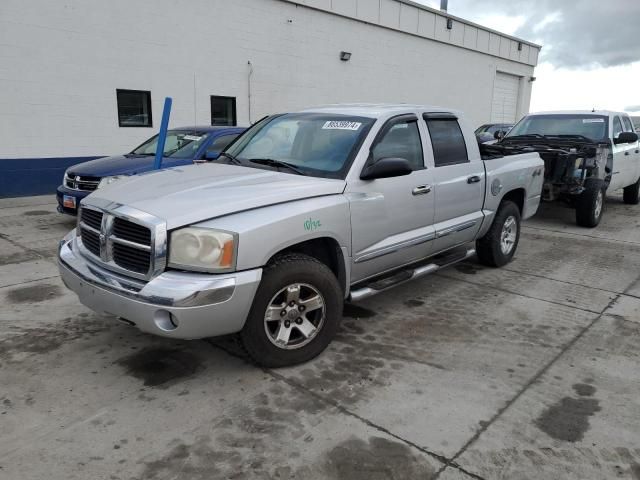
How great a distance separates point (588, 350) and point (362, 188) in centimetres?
219

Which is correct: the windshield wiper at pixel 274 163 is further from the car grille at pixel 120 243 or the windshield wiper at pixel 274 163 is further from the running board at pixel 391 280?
the car grille at pixel 120 243

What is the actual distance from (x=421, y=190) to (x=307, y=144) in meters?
1.06

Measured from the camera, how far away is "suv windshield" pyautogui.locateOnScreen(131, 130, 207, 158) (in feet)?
25.7

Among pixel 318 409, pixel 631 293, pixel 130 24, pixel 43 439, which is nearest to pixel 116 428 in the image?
pixel 43 439

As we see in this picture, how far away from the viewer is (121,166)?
7.43 meters

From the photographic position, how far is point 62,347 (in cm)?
389

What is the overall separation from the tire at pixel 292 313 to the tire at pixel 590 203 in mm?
6331

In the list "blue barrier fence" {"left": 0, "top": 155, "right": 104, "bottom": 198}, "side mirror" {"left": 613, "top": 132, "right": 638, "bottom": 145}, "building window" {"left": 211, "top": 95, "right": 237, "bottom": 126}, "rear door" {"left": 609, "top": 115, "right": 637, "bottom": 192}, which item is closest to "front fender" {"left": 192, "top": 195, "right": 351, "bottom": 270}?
→ "rear door" {"left": 609, "top": 115, "right": 637, "bottom": 192}

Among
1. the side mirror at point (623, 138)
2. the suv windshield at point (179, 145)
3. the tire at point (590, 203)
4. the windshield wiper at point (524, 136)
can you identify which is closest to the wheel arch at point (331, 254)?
the suv windshield at point (179, 145)

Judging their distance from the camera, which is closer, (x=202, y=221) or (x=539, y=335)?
(x=202, y=221)

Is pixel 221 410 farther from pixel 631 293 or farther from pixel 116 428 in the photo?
pixel 631 293

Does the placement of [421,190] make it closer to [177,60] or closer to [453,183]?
[453,183]

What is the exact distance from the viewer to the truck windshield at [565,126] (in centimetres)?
896

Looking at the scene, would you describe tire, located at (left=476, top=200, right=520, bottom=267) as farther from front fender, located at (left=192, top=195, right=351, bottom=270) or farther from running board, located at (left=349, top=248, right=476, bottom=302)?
front fender, located at (left=192, top=195, right=351, bottom=270)
